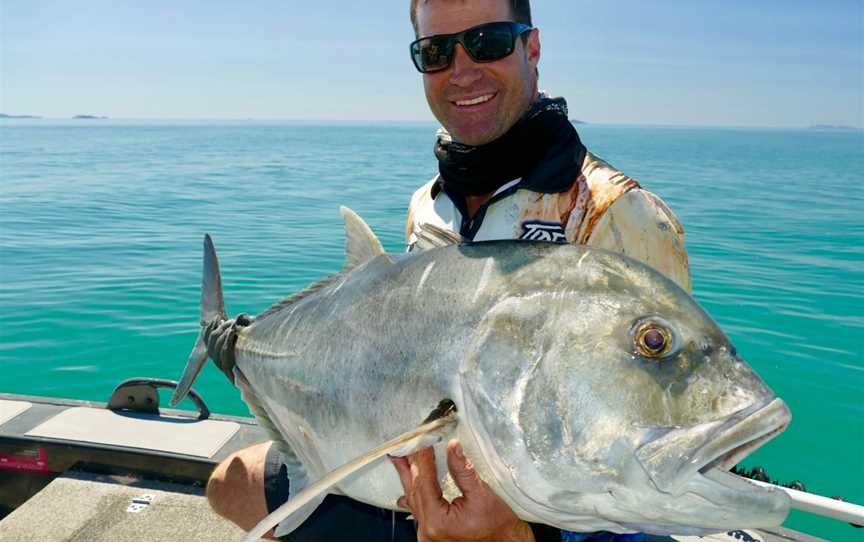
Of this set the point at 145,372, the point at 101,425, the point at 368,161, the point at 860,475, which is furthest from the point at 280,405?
the point at 368,161

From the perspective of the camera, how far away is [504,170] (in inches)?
122

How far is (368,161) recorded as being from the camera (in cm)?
5244

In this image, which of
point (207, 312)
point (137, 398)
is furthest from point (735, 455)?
point (137, 398)

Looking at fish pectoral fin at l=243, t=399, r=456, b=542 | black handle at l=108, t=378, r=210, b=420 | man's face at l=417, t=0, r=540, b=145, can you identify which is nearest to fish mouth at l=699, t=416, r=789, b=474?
fish pectoral fin at l=243, t=399, r=456, b=542

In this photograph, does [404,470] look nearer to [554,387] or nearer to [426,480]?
[426,480]

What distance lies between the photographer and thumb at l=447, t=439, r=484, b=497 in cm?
212

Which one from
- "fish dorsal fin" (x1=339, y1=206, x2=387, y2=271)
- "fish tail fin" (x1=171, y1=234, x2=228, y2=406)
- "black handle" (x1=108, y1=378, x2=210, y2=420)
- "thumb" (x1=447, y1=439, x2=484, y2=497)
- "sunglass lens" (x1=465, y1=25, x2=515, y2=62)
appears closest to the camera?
"thumb" (x1=447, y1=439, x2=484, y2=497)

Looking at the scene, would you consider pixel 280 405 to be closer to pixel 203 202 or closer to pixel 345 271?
pixel 345 271

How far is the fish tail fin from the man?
66 centimetres

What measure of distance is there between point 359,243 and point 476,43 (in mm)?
1093

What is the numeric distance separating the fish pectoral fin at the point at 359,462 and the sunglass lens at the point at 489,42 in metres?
1.73

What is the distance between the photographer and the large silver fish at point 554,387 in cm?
161

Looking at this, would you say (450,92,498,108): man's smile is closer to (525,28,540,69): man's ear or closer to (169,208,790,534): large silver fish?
(525,28,540,69): man's ear

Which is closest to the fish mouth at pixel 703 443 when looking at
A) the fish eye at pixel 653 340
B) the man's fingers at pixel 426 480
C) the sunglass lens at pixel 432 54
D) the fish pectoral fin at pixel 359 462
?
the fish eye at pixel 653 340
